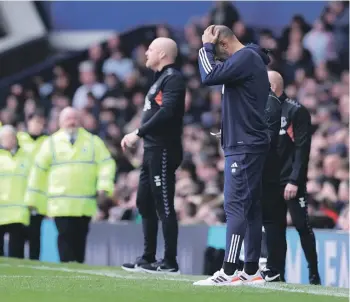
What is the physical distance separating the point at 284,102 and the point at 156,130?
1178mm

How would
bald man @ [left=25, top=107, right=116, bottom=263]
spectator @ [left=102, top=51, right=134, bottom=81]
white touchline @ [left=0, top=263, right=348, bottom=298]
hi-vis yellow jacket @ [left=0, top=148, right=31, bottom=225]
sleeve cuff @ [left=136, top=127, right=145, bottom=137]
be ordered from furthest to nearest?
spectator @ [left=102, top=51, right=134, bottom=81], hi-vis yellow jacket @ [left=0, top=148, right=31, bottom=225], bald man @ [left=25, top=107, right=116, bottom=263], sleeve cuff @ [left=136, top=127, right=145, bottom=137], white touchline @ [left=0, top=263, right=348, bottom=298]

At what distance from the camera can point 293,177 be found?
412 inches

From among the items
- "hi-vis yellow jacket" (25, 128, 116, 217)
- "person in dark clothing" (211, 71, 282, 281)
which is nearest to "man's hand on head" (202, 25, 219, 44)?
"person in dark clothing" (211, 71, 282, 281)

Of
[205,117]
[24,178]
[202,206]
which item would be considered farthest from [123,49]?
[24,178]

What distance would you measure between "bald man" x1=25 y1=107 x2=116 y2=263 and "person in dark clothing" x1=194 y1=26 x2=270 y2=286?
4209 mm

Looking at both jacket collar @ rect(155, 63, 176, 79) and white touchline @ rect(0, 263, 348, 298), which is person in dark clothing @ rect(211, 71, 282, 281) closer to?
jacket collar @ rect(155, 63, 176, 79)

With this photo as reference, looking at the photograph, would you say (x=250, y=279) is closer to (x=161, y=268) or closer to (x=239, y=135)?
(x=239, y=135)

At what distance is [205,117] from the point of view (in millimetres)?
20500

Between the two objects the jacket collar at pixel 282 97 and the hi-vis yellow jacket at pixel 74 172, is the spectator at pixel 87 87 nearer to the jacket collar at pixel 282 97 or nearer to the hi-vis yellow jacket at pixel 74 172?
the hi-vis yellow jacket at pixel 74 172

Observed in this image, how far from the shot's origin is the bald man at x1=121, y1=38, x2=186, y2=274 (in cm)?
1055

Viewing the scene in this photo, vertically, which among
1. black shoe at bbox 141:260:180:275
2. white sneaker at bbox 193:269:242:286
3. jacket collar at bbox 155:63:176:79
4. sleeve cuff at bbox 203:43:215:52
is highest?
jacket collar at bbox 155:63:176:79

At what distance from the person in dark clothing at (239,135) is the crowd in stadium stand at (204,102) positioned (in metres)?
5.17

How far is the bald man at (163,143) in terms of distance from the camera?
34.6 feet

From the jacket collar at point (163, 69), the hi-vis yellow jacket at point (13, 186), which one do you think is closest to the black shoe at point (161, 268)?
the jacket collar at point (163, 69)
